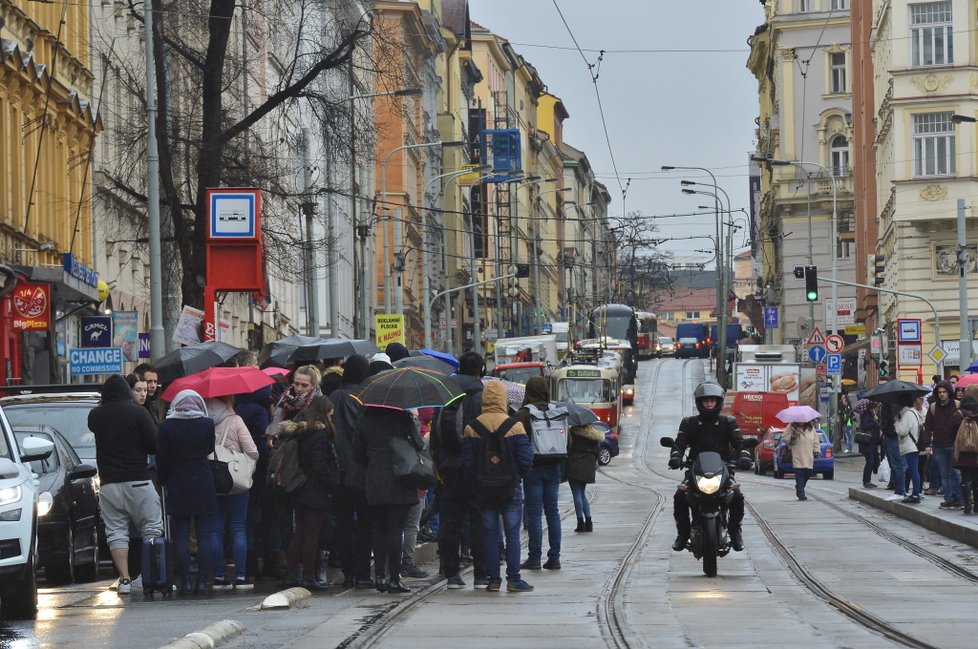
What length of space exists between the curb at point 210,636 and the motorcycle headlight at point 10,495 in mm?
1722

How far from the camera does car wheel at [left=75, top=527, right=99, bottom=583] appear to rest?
18.8m

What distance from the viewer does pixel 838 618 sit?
13539mm

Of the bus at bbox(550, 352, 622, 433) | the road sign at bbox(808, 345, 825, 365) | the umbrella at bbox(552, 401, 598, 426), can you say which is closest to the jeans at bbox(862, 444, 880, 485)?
the umbrella at bbox(552, 401, 598, 426)

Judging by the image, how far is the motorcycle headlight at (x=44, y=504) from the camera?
56.6ft

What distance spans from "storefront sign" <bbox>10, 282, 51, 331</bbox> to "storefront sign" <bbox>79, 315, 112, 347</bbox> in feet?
5.19

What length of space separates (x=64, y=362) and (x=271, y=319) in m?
26.8

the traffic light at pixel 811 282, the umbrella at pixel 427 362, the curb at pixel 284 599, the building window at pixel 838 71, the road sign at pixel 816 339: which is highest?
the building window at pixel 838 71

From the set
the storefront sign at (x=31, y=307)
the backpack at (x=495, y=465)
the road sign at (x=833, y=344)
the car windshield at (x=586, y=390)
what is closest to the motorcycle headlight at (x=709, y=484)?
the backpack at (x=495, y=465)

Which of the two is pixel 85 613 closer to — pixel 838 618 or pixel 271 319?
pixel 838 618

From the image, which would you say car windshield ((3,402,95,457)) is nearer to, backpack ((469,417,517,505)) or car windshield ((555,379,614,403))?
backpack ((469,417,517,505))

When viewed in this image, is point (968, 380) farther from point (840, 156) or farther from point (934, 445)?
point (840, 156)

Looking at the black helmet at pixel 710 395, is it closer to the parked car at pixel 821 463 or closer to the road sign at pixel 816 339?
the parked car at pixel 821 463

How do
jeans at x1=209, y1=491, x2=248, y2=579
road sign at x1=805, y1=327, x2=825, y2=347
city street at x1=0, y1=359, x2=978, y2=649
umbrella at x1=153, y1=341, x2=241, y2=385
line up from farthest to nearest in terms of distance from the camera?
road sign at x1=805, y1=327, x2=825, y2=347, umbrella at x1=153, y1=341, x2=241, y2=385, jeans at x1=209, y1=491, x2=248, y2=579, city street at x1=0, y1=359, x2=978, y2=649

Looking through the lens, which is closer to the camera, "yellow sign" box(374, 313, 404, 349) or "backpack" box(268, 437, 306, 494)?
"backpack" box(268, 437, 306, 494)
